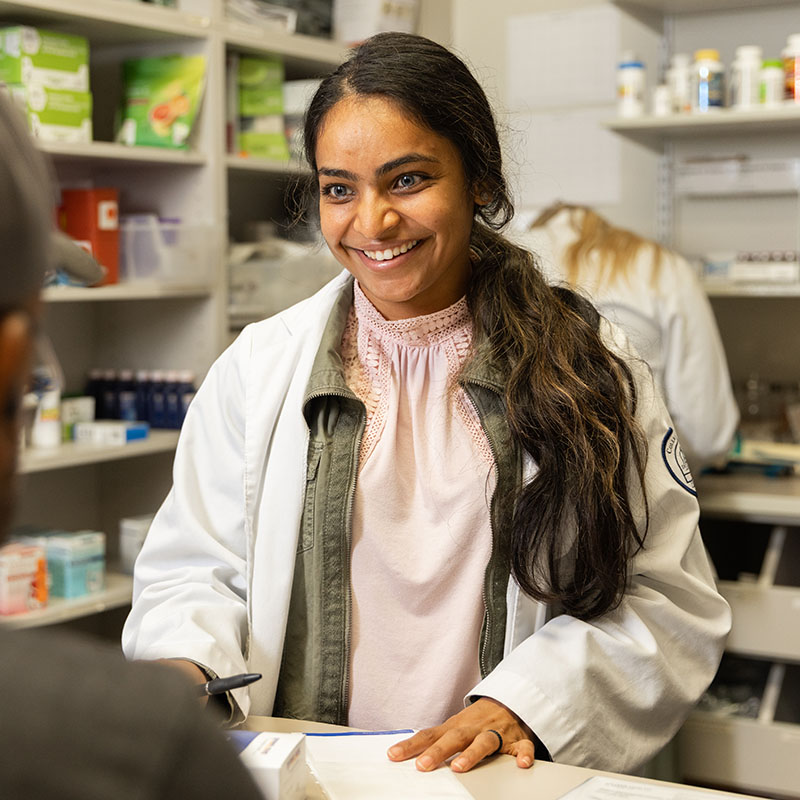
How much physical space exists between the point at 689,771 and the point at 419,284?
197 centimetres

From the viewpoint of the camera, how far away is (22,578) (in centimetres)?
256

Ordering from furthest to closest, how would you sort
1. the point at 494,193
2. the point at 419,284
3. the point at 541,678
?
1. the point at 494,193
2. the point at 419,284
3. the point at 541,678

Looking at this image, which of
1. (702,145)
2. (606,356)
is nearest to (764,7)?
(702,145)

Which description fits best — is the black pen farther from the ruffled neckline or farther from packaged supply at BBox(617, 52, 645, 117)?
packaged supply at BBox(617, 52, 645, 117)

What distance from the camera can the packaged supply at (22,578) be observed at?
2.52 m

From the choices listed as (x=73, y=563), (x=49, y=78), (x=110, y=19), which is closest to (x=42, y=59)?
(x=49, y=78)

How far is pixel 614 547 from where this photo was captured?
1.39 meters

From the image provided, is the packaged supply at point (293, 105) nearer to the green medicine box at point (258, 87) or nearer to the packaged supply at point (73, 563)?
the green medicine box at point (258, 87)

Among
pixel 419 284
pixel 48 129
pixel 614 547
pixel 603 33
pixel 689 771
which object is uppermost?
pixel 603 33

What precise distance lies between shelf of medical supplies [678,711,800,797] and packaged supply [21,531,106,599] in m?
1.58

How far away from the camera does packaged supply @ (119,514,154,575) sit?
9.52 feet

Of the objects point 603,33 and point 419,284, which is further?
point 603,33

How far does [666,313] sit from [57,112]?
1592 mm

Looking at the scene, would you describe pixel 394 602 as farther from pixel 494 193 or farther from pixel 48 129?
pixel 48 129
